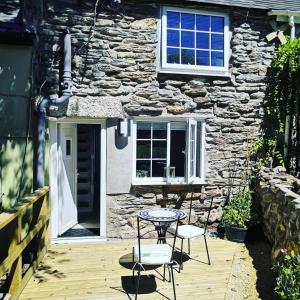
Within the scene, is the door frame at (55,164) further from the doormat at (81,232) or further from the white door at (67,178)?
the doormat at (81,232)

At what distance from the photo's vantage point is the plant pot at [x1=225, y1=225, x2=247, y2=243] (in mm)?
7383

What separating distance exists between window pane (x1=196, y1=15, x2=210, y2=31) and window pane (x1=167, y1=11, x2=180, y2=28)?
1.49 ft

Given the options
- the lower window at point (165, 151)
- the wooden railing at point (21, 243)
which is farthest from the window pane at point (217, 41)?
the wooden railing at point (21, 243)

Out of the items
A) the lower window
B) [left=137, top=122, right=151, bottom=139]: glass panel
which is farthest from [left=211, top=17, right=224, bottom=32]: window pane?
[left=137, top=122, right=151, bottom=139]: glass panel

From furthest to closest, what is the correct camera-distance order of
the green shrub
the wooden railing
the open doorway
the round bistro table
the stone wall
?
the open doorway → the green shrub → the round bistro table → the stone wall → the wooden railing

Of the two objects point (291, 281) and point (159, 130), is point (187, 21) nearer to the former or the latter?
point (159, 130)

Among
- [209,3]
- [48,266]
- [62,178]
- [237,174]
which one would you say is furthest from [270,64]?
[48,266]

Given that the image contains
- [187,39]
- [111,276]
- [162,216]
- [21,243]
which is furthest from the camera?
[187,39]

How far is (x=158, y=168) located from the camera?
7824 mm

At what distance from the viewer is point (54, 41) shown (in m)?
7.16

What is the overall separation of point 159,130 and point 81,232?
2792 mm

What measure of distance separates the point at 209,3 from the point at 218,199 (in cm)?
424

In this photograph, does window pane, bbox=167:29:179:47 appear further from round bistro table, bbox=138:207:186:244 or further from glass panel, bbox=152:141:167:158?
round bistro table, bbox=138:207:186:244

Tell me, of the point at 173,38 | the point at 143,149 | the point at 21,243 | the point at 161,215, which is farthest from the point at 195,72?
the point at 21,243
